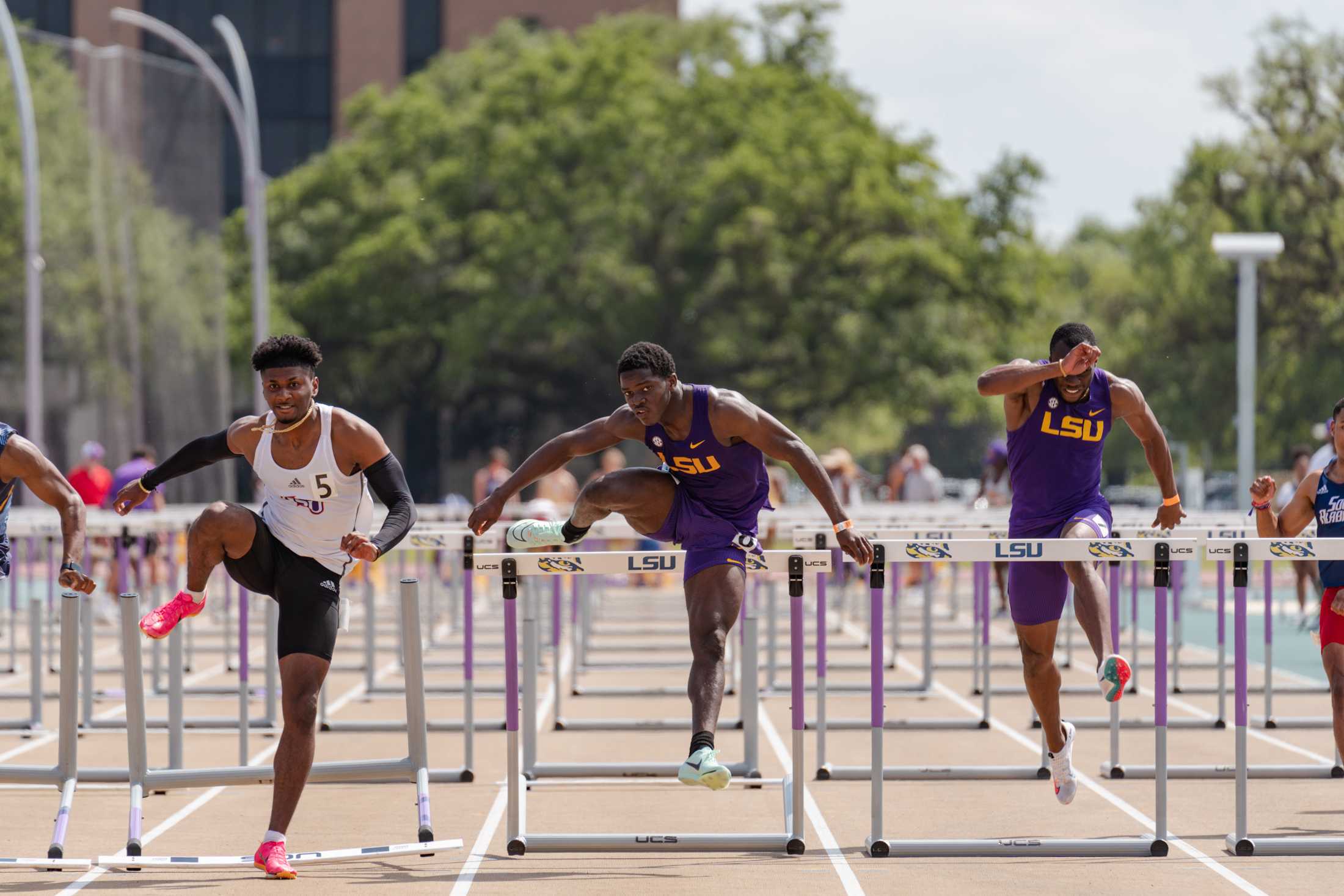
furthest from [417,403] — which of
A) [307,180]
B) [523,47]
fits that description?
[523,47]

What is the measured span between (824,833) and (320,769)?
2255 mm

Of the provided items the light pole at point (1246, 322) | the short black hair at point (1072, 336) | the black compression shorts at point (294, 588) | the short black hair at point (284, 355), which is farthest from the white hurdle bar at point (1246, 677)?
the light pole at point (1246, 322)

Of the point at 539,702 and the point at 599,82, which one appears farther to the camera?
the point at 599,82

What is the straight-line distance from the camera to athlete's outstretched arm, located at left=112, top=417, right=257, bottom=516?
7.59m

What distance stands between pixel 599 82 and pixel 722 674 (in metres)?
35.0

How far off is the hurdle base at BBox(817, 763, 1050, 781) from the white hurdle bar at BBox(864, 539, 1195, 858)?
1952 millimetres

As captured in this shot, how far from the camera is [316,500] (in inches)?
294

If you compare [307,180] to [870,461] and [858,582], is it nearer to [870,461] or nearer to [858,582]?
[858,582]

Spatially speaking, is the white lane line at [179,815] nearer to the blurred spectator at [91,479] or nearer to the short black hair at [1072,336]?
the short black hair at [1072,336]

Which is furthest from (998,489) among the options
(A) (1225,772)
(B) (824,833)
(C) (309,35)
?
(C) (309,35)

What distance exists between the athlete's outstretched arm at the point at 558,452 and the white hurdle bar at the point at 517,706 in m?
0.18

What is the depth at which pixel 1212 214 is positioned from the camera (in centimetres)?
4797

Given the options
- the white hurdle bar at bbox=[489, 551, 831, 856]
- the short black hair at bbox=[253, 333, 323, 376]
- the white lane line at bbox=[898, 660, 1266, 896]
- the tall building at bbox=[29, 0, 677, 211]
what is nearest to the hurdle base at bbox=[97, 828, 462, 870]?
the white hurdle bar at bbox=[489, 551, 831, 856]

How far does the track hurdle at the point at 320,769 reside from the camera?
7.69 m
